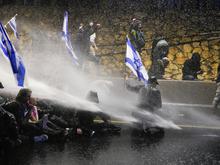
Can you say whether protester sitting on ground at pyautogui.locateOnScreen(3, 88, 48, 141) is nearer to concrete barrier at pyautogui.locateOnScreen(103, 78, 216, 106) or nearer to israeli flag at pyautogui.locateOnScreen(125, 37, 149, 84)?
israeli flag at pyautogui.locateOnScreen(125, 37, 149, 84)

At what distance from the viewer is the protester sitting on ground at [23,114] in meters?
11.3

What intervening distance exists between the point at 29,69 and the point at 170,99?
6.30 meters

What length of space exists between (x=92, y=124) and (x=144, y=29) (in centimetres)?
978

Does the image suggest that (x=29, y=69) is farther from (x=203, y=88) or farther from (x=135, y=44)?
(x=203, y=88)

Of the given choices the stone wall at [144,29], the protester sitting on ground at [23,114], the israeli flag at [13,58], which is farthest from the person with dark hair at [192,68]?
the israeli flag at [13,58]

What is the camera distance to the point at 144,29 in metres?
21.9

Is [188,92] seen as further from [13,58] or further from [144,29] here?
[13,58]

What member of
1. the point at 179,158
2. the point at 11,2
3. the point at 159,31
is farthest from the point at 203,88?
the point at 11,2

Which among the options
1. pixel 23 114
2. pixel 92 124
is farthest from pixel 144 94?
pixel 23 114

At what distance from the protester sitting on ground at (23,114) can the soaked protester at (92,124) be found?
1.38 meters

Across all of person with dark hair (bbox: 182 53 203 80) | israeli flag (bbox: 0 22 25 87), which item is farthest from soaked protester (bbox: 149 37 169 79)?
israeli flag (bbox: 0 22 25 87)

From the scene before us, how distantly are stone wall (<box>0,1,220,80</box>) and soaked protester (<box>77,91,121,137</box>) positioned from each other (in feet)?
23.2

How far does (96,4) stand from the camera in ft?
78.4

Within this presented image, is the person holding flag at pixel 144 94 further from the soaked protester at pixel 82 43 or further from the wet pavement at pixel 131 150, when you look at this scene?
the soaked protester at pixel 82 43
